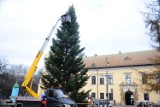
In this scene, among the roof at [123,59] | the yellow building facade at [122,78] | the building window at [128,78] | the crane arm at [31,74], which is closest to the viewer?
the crane arm at [31,74]

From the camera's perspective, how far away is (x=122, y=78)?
177 ft

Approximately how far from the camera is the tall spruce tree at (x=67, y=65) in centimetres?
2380

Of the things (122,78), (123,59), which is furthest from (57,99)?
(123,59)

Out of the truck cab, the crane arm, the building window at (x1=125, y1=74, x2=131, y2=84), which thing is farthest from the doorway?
the truck cab

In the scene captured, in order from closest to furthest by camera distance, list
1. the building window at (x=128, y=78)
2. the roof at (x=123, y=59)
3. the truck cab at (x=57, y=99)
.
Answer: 1. the truck cab at (x=57, y=99)
2. the roof at (x=123, y=59)
3. the building window at (x=128, y=78)

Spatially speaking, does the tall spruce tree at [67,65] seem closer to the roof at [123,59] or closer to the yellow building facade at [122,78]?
the yellow building facade at [122,78]

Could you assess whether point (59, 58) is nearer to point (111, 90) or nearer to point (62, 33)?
point (62, 33)

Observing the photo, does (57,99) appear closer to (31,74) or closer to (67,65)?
(31,74)

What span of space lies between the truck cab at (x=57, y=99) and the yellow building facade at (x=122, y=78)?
3213 centimetres

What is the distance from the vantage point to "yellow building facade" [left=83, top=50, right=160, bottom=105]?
50537 mm

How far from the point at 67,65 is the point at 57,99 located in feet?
27.1

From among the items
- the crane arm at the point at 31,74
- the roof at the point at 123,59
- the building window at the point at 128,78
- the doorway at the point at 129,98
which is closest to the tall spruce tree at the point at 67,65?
the crane arm at the point at 31,74

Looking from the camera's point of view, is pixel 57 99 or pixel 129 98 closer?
pixel 57 99

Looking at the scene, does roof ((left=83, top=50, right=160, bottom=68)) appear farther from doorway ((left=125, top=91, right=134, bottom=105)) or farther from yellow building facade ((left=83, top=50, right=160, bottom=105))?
doorway ((left=125, top=91, right=134, bottom=105))
